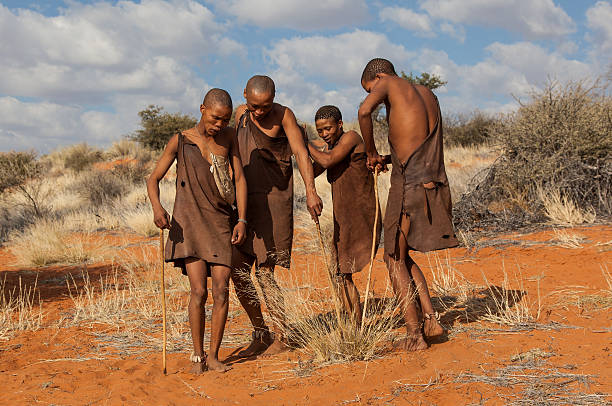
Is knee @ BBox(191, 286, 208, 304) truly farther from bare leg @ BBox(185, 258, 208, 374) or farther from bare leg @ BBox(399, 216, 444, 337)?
bare leg @ BBox(399, 216, 444, 337)

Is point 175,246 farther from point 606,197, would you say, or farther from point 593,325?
point 606,197

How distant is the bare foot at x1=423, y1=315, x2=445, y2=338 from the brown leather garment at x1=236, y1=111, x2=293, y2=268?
3.84 feet

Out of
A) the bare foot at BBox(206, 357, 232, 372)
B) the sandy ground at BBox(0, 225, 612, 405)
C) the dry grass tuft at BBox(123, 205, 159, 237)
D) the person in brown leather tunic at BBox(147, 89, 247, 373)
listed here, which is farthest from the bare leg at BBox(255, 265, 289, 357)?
the dry grass tuft at BBox(123, 205, 159, 237)

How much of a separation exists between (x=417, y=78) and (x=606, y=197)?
1906 cm

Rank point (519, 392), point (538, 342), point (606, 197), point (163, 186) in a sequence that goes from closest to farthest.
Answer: point (519, 392) < point (538, 342) < point (606, 197) < point (163, 186)

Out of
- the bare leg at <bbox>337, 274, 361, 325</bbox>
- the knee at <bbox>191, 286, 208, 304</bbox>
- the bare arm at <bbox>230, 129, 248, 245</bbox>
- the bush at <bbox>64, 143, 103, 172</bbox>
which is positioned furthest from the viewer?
the bush at <bbox>64, 143, 103, 172</bbox>

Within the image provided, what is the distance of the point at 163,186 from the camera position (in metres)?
17.0

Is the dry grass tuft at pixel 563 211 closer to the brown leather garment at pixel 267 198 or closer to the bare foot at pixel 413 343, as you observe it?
the bare foot at pixel 413 343

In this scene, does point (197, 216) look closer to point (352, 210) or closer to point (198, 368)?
point (198, 368)

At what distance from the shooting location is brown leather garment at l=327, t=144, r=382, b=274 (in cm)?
444

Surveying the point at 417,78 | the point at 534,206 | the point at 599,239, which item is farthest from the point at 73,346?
the point at 417,78

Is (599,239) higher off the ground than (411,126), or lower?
lower

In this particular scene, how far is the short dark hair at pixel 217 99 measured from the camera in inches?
152

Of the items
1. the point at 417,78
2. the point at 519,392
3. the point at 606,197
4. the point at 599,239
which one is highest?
the point at 417,78
